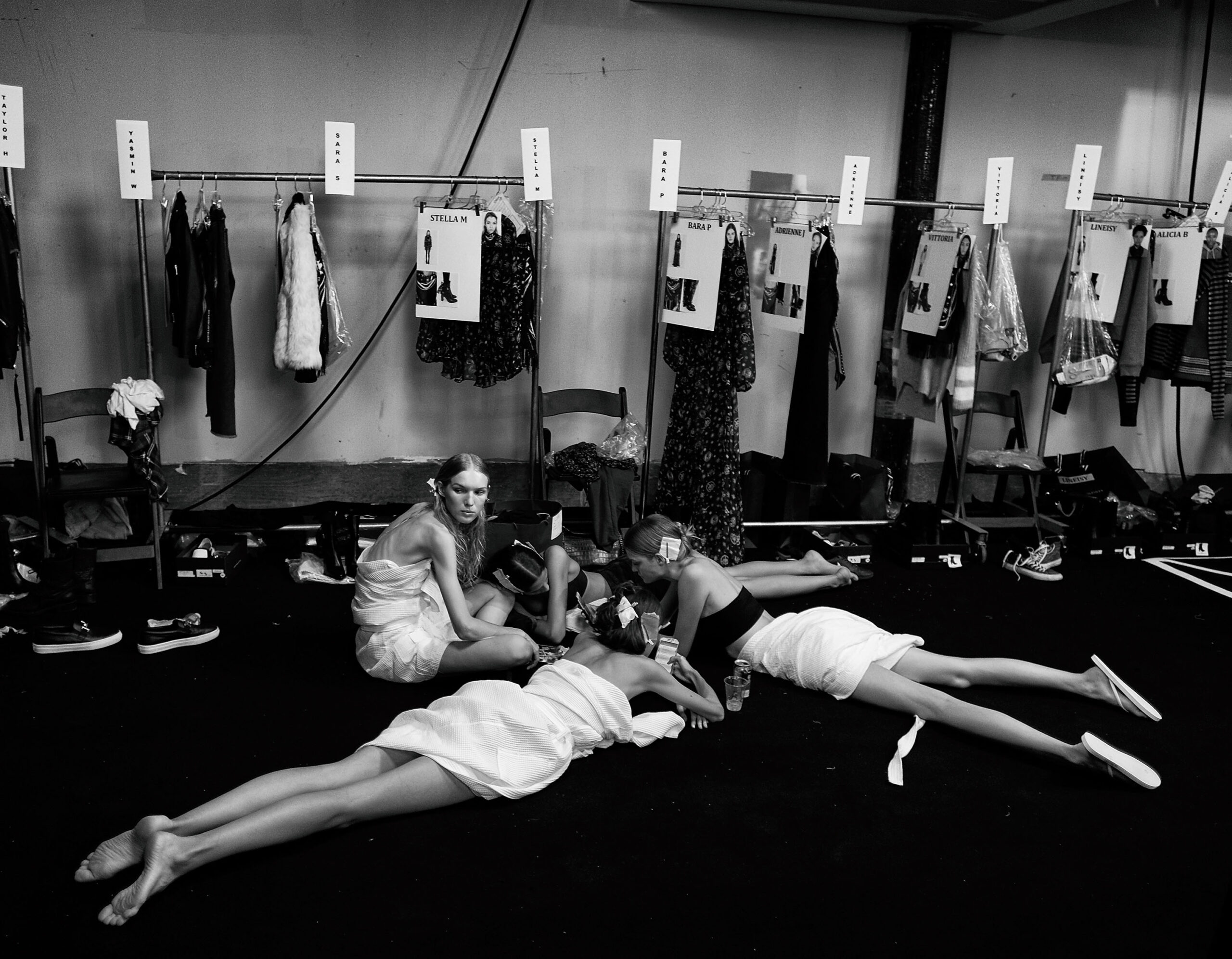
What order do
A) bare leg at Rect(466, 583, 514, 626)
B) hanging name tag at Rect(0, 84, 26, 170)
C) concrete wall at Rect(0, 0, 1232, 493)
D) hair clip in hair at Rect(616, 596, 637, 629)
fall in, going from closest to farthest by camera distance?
hair clip in hair at Rect(616, 596, 637, 629)
bare leg at Rect(466, 583, 514, 626)
hanging name tag at Rect(0, 84, 26, 170)
concrete wall at Rect(0, 0, 1232, 493)

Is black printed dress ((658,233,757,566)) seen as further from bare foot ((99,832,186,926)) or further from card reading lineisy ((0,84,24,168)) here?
bare foot ((99,832,186,926))

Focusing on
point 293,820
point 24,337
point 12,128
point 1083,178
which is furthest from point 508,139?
point 293,820

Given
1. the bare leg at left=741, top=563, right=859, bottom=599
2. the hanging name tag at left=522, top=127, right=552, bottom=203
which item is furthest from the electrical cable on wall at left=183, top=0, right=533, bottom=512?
the bare leg at left=741, top=563, right=859, bottom=599

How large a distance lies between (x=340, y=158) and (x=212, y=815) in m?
2.97

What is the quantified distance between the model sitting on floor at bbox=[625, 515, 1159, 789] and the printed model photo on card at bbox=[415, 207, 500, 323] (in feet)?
5.22

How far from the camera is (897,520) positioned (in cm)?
557

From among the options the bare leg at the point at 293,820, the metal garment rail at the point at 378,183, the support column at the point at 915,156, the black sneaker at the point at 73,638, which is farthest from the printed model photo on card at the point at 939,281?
the black sneaker at the point at 73,638

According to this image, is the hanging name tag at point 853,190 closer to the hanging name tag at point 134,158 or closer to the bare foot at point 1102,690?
the bare foot at point 1102,690

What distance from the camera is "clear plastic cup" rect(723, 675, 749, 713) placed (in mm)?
3689

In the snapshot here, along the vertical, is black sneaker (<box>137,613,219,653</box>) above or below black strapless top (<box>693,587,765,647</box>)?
below

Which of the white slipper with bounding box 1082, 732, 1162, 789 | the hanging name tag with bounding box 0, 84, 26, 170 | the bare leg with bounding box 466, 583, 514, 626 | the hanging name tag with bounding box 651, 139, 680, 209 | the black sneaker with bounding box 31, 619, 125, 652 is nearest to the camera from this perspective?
the white slipper with bounding box 1082, 732, 1162, 789

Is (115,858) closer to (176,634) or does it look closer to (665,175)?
(176,634)

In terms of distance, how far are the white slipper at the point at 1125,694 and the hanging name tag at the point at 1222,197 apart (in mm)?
2890

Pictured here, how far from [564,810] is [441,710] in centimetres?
46
